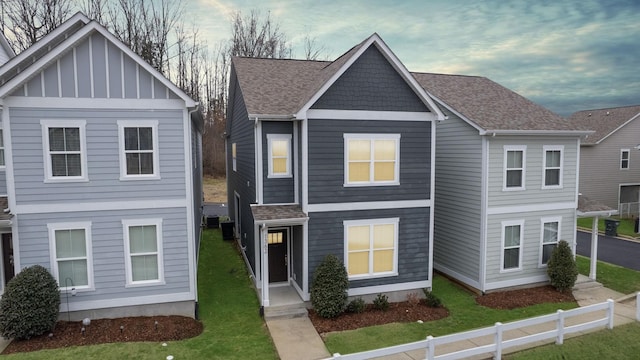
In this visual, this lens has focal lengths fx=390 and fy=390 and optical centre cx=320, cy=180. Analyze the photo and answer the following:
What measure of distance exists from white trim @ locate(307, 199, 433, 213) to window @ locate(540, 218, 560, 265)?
5515 millimetres

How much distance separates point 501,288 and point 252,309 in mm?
9450

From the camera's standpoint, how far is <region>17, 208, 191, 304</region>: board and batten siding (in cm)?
1095

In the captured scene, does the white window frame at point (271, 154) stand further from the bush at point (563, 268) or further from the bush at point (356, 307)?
the bush at point (563, 268)

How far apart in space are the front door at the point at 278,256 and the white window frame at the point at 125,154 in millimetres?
4862

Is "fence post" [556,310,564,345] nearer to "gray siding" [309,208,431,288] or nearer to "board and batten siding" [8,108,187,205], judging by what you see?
"gray siding" [309,208,431,288]

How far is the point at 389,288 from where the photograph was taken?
13.6 metres

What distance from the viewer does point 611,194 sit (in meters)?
31.3

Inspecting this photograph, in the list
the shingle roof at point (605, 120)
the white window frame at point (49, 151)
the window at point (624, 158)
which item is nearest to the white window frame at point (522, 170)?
the white window frame at point (49, 151)

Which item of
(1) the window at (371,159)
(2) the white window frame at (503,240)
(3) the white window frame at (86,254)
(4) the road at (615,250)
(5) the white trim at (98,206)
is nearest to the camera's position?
(5) the white trim at (98,206)

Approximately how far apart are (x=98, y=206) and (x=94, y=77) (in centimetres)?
366

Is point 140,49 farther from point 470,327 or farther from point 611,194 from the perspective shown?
point 611,194

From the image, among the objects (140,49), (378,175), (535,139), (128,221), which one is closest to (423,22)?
(535,139)

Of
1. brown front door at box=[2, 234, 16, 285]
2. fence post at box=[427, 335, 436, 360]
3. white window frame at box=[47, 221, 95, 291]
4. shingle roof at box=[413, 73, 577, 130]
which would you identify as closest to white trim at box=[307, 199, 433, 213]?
shingle roof at box=[413, 73, 577, 130]

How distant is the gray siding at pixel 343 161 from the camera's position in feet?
41.6
